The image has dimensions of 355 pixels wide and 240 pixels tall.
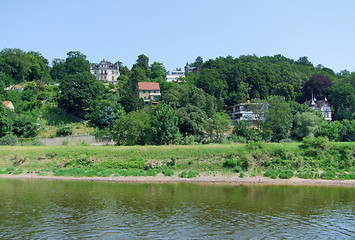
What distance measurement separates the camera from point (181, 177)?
32.5 meters

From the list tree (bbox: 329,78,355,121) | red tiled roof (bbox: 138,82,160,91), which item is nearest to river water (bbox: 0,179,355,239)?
tree (bbox: 329,78,355,121)

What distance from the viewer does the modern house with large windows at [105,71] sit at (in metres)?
113

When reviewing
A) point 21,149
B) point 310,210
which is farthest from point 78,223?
point 21,149

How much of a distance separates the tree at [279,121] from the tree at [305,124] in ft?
4.45

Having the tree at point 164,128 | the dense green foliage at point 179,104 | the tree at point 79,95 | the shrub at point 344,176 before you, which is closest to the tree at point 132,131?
the dense green foliage at point 179,104

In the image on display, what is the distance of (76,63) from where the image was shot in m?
106

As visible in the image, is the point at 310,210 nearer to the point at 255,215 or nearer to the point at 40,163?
the point at 255,215

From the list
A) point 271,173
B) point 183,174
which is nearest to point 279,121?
point 271,173

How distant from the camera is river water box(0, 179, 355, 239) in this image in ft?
52.8

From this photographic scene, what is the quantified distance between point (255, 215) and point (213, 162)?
51.5 ft

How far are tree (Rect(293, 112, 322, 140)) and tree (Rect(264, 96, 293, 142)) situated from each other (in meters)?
1.36

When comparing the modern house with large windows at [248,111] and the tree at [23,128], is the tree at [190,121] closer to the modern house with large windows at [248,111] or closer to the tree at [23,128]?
the modern house with large windows at [248,111]

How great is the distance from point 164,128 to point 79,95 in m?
32.8

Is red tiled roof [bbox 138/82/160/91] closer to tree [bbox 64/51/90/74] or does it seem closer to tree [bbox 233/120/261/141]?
tree [bbox 64/51/90/74]
